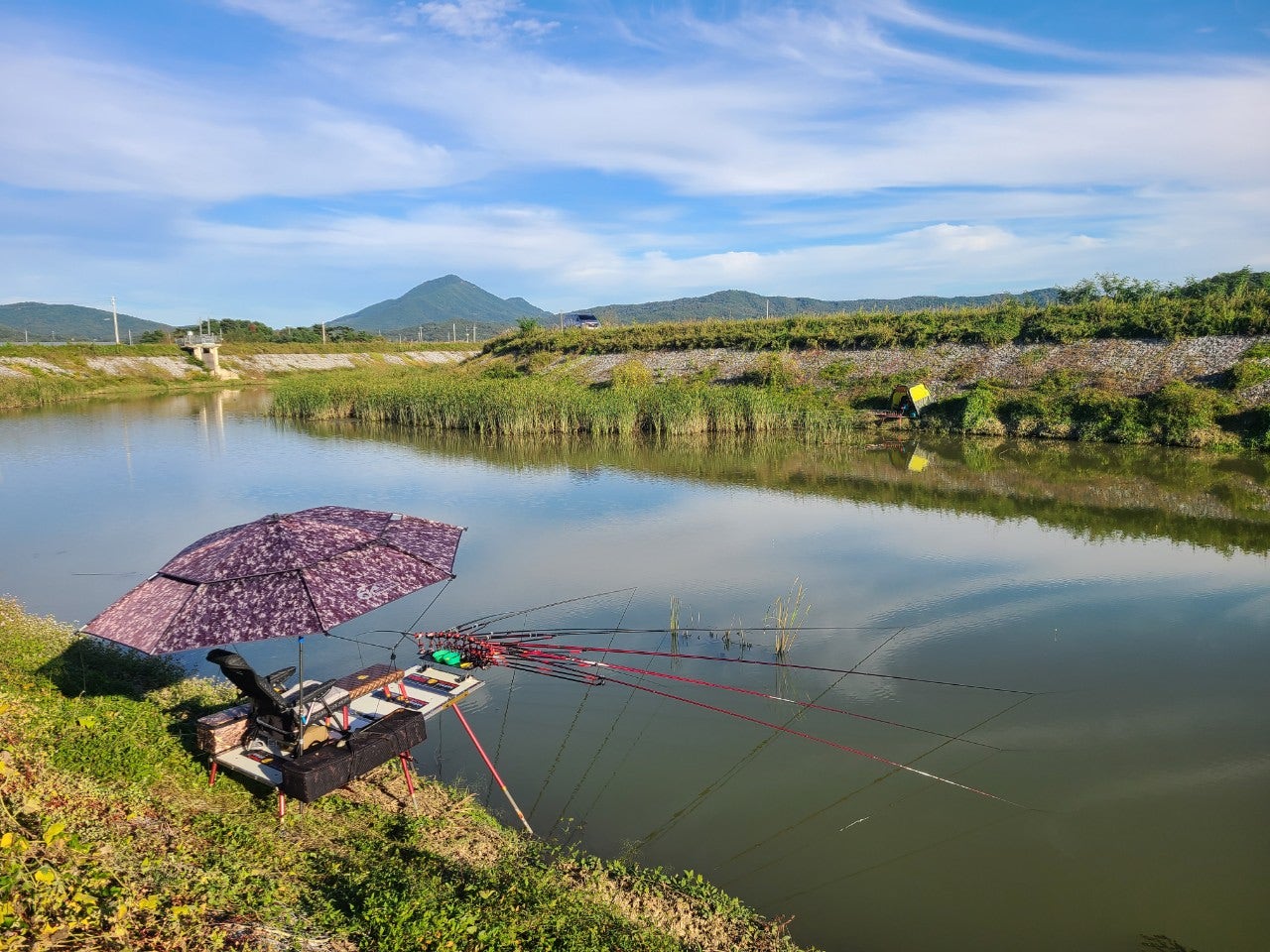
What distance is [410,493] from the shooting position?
17297mm

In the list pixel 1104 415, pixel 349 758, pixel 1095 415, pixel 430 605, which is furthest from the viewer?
pixel 1095 415

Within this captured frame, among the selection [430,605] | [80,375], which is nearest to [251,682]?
[430,605]

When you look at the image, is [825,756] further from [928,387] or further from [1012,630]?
[928,387]

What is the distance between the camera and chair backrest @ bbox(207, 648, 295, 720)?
526 centimetres

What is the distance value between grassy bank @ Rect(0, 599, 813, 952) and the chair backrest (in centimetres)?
63

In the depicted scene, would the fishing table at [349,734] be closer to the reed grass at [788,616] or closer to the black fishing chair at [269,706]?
the black fishing chair at [269,706]

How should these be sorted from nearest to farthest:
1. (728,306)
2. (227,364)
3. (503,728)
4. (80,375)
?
(503,728)
(80,375)
(227,364)
(728,306)

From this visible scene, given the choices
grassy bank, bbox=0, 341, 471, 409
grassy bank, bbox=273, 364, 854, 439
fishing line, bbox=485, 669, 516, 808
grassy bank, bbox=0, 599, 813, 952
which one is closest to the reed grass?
fishing line, bbox=485, 669, 516, 808

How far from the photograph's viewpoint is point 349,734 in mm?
5559

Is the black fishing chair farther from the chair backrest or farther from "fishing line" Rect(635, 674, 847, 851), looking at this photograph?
"fishing line" Rect(635, 674, 847, 851)

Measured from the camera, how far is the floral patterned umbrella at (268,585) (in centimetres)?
525

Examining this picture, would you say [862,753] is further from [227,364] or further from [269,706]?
[227,364]

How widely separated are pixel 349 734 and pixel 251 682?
73cm

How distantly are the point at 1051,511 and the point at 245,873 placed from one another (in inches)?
597
